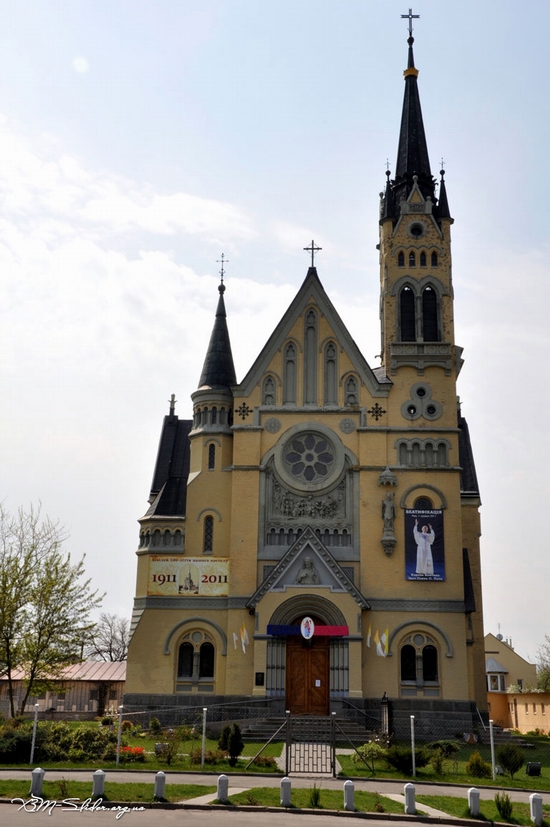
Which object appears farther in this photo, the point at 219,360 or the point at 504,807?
the point at 219,360

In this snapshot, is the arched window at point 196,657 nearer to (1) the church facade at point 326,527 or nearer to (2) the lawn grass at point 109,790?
(1) the church facade at point 326,527

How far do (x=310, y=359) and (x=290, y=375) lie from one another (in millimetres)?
1329

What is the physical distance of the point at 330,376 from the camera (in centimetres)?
4622

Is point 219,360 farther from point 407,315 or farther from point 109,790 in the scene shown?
point 109,790

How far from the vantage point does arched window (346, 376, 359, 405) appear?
45.7m

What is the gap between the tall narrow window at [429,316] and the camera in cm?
4703

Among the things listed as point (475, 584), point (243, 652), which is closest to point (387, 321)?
point (475, 584)

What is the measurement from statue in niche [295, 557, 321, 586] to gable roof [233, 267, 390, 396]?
9394 mm

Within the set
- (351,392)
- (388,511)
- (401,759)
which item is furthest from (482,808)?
(351,392)

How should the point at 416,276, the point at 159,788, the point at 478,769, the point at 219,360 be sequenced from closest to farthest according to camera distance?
the point at 159,788 < the point at 478,769 < the point at 416,276 < the point at 219,360

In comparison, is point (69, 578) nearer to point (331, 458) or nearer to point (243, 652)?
point (243, 652)

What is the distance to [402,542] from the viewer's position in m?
43.3

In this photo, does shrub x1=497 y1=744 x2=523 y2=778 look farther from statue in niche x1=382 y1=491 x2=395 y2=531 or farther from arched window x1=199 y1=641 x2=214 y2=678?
arched window x1=199 y1=641 x2=214 y2=678

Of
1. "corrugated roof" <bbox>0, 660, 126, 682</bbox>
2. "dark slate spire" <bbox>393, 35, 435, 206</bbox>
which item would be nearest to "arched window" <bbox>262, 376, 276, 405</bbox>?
"dark slate spire" <bbox>393, 35, 435, 206</bbox>
